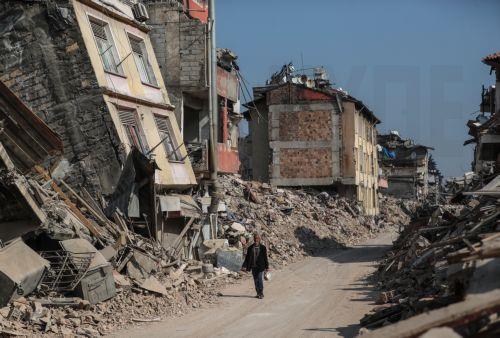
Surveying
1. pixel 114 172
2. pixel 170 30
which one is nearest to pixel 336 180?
pixel 170 30

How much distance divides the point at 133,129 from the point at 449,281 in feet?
44.1

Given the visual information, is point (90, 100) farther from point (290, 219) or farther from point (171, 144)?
point (290, 219)

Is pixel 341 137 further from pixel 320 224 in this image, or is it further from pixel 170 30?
pixel 170 30

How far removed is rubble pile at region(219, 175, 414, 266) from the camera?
1058 inches

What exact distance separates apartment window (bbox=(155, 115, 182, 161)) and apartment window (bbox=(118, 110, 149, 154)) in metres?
1.69

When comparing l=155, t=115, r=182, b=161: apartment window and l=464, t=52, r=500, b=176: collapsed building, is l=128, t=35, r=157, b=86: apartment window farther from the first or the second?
l=464, t=52, r=500, b=176: collapsed building

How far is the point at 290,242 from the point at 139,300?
1567 centimetres

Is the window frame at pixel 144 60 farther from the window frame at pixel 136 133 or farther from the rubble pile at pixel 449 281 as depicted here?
the rubble pile at pixel 449 281

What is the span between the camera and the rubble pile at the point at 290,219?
2688 centimetres

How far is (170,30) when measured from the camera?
1003 inches

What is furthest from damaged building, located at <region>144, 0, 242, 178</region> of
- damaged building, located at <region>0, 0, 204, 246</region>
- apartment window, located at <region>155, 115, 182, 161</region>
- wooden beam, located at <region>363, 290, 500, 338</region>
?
wooden beam, located at <region>363, 290, 500, 338</region>

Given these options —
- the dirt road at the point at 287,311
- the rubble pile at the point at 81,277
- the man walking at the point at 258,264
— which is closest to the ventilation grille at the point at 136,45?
the rubble pile at the point at 81,277

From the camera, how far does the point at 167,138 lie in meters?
22.8

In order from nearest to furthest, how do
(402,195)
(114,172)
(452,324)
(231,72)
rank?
(452,324)
(114,172)
(231,72)
(402,195)
